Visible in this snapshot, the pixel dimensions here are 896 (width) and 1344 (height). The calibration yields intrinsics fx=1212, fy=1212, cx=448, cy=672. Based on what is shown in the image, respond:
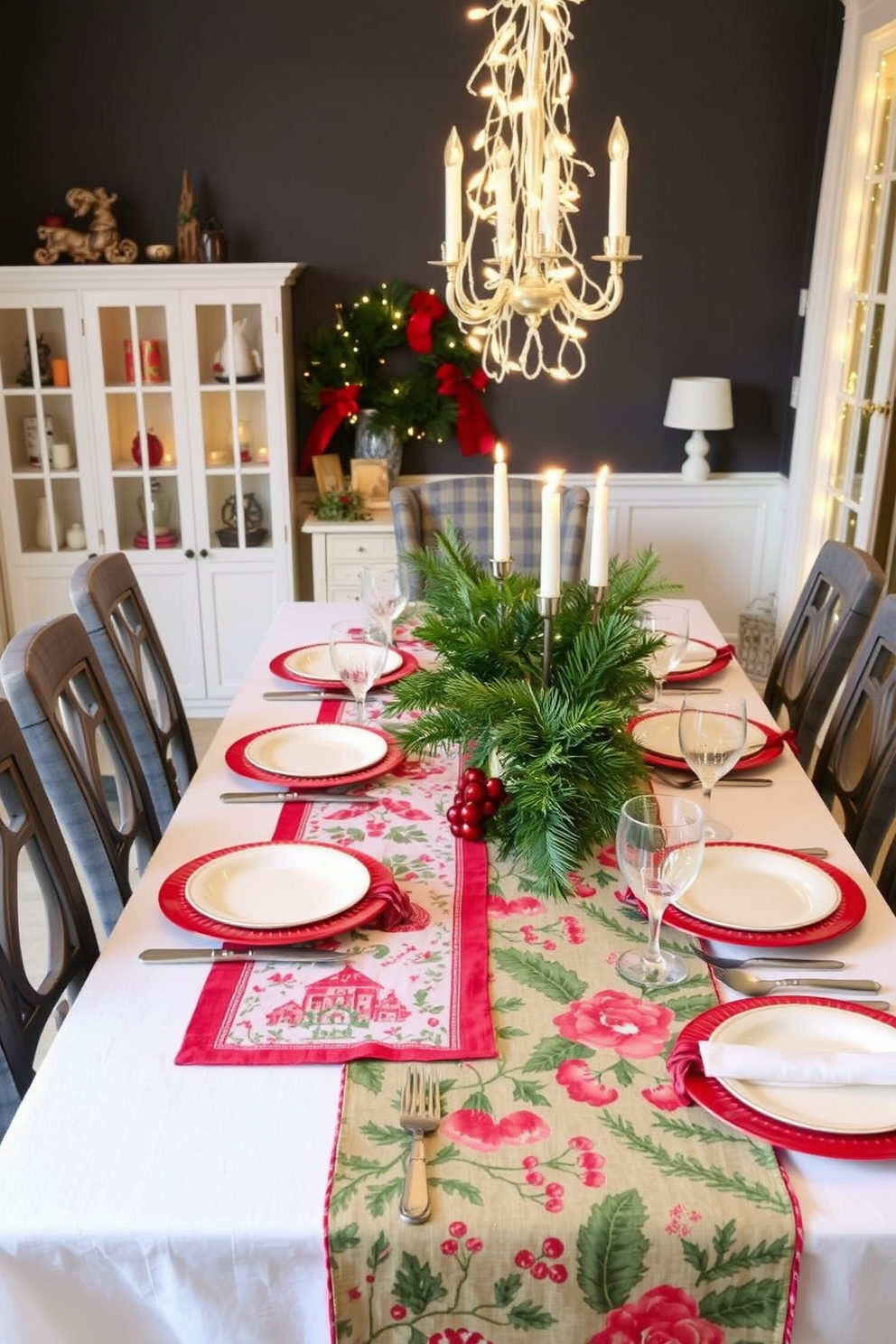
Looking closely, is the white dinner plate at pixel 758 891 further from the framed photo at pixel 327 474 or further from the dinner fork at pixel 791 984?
the framed photo at pixel 327 474

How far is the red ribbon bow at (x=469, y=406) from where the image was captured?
4391 millimetres

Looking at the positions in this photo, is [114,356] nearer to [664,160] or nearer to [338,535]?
[338,535]

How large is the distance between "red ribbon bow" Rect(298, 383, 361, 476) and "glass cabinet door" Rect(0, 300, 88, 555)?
2.66 ft

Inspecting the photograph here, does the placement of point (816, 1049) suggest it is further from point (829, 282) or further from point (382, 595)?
point (829, 282)

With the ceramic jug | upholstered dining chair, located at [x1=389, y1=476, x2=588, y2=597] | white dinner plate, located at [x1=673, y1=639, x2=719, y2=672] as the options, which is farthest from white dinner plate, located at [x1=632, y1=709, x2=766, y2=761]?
the ceramic jug

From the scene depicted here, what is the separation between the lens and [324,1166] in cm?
106

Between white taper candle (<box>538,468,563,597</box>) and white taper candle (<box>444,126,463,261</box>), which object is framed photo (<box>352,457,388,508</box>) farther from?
white taper candle (<box>538,468,563,597</box>)

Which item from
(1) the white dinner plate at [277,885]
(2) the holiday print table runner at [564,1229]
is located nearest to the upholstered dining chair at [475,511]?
(1) the white dinner plate at [277,885]

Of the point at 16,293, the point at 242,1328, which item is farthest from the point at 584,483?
the point at 242,1328

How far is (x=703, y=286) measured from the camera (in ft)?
14.5

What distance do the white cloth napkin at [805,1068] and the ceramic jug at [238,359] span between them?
340 centimetres

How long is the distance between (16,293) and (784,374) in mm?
2734

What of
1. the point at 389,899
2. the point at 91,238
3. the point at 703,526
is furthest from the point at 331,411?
the point at 389,899

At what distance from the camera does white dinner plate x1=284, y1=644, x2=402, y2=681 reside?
2328mm
